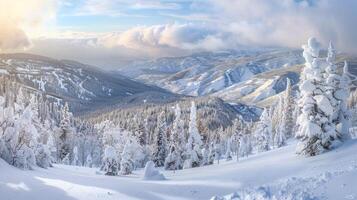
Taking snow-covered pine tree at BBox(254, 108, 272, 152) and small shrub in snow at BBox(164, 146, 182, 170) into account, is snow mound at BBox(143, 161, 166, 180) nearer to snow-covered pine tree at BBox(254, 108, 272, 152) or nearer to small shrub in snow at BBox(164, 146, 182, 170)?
small shrub in snow at BBox(164, 146, 182, 170)

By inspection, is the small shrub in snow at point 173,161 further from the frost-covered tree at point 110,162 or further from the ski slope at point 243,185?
the ski slope at point 243,185

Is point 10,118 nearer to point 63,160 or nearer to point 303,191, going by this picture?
point 303,191

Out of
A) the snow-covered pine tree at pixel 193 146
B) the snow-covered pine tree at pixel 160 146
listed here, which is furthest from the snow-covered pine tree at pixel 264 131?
the snow-covered pine tree at pixel 193 146

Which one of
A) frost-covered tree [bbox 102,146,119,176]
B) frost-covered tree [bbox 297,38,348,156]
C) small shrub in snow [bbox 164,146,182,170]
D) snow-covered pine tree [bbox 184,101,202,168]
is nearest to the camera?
frost-covered tree [bbox 297,38,348,156]

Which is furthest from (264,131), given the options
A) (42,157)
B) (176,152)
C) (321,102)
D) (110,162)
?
(321,102)

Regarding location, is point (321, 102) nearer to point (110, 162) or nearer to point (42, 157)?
point (42, 157)

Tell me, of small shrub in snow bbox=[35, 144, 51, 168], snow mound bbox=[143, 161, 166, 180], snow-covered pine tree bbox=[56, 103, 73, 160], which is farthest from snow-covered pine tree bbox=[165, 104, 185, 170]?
snow mound bbox=[143, 161, 166, 180]
